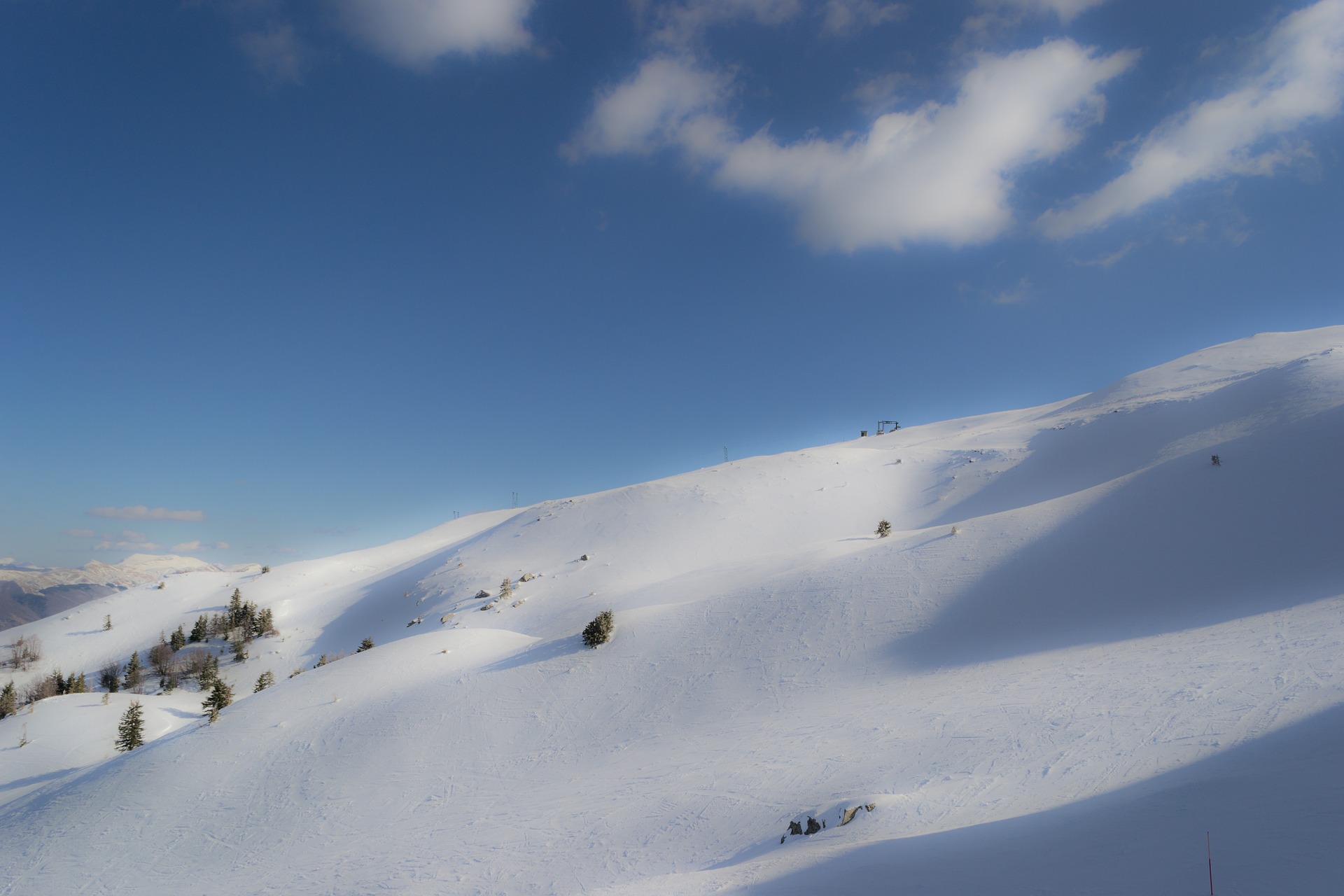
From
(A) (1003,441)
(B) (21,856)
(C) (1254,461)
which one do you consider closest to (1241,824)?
(C) (1254,461)

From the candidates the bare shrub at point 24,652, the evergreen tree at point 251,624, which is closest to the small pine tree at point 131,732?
the evergreen tree at point 251,624

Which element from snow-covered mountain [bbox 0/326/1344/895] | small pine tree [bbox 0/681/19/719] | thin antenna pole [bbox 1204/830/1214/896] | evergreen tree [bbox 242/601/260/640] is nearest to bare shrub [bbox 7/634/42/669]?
evergreen tree [bbox 242/601/260/640]

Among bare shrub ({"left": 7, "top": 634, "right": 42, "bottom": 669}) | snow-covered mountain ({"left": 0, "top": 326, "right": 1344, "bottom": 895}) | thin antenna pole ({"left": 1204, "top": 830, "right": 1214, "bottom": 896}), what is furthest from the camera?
bare shrub ({"left": 7, "top": 634, "right": 42, "bottom": 669})

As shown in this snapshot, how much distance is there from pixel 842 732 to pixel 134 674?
3321cm

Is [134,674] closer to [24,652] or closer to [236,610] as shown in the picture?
[236,610]

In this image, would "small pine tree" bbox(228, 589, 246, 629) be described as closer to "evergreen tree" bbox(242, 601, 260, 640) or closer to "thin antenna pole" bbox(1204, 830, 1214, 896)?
"evergreen tree" bbox(242, 601, 260, 640)

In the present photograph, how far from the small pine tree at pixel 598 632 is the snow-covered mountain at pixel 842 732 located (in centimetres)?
45

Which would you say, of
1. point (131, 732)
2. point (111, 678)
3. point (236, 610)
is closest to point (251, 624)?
point (236, 610)

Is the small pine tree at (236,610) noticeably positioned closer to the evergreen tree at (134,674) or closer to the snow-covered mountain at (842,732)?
the evergreen tree at (134,674)

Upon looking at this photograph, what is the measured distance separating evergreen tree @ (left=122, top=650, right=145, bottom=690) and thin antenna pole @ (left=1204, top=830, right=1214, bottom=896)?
36.0 m

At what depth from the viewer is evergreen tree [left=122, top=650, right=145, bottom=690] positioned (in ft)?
84.6

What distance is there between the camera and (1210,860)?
441 cm

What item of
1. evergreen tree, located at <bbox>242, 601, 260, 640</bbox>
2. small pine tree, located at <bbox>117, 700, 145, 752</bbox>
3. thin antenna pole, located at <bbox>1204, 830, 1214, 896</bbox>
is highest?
evergreen tree, located at <bbox>242, 601, 260, 640</bbox>

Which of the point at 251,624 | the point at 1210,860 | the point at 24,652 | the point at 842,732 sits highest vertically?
the point at 24,652
